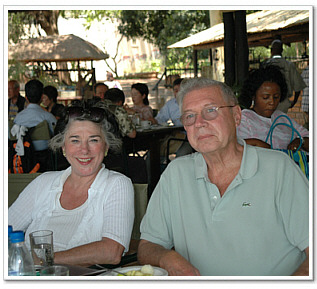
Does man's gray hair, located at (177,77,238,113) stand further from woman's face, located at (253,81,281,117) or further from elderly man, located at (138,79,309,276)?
woman's face, located at (253,81,281,117)

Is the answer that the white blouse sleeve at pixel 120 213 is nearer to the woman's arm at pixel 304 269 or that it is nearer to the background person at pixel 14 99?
the woman's arm at pixel 304 269

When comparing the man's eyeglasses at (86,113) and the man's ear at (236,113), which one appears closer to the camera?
the man's ear at (236,113)

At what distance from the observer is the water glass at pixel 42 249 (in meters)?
1.87

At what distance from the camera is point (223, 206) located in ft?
6.88

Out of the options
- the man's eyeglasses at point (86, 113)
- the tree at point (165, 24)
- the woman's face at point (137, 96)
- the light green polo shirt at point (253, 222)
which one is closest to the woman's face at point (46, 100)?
the woman's face at point (137, 96)

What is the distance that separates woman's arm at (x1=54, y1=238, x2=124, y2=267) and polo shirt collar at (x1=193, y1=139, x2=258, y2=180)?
578 millimetres

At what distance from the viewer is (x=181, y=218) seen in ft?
7.26

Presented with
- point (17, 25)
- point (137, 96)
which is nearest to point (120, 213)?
point (137, 96)

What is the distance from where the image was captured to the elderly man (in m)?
2.05

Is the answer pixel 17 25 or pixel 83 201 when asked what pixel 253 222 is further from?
pixel 17 25

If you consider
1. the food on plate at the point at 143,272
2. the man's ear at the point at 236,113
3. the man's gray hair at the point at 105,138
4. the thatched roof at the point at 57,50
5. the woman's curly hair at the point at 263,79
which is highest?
the thatched roof at the point at 57,50

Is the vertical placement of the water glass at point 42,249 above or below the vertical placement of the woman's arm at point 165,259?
above

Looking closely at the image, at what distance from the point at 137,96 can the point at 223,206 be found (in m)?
6.09
